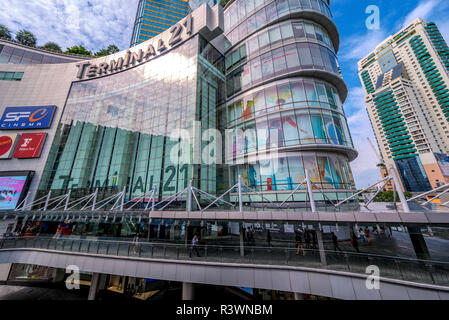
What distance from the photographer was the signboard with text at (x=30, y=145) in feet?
104

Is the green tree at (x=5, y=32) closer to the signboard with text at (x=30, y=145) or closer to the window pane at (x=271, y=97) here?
the signboard with text at (x=30, y=145)

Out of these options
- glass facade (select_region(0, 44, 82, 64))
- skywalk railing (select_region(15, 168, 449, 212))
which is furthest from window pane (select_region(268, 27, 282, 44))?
glass facade (select_region(0, 44, 82, 64))

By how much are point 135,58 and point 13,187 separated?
30.3 meters

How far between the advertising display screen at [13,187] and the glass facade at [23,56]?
31.2m

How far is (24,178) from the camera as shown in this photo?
2969 cm

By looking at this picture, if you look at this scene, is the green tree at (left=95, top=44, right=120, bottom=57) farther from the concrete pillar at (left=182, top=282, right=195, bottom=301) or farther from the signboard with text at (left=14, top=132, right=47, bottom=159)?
the concrete pillar at (left=182, top=282, right=195, bottom=301)

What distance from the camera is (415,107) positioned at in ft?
319

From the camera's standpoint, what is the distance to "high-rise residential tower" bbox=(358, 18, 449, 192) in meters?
88.9

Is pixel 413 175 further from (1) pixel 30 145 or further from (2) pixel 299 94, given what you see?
(1) pixel 30 145
